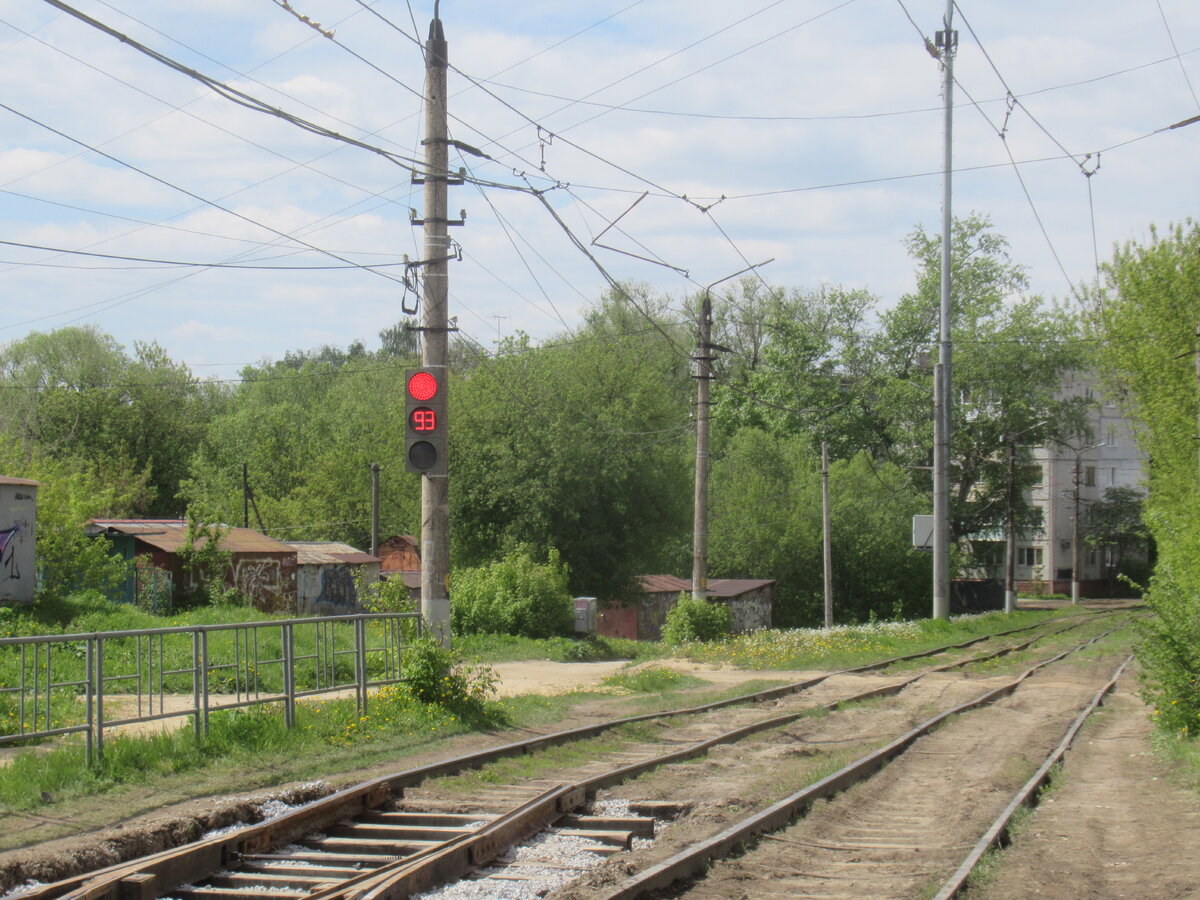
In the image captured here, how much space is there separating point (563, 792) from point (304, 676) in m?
5.04

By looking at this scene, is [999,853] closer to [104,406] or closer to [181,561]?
[181,561]

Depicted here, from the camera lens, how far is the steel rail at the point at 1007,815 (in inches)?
264

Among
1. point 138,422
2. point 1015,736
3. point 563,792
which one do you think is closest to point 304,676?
point 563,792

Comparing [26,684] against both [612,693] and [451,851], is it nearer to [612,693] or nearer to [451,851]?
[451,851]

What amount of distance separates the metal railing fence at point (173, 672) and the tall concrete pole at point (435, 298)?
0.71m

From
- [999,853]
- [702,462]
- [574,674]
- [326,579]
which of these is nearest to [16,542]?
[574,674]

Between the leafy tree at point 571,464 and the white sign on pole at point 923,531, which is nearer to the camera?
the white sign on pole at point 923,531

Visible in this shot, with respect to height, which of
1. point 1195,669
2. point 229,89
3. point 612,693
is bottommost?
point 612,693

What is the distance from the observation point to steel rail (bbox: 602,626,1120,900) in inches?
253

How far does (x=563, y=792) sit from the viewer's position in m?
8.55

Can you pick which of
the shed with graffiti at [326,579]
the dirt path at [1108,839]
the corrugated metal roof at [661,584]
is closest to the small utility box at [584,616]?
the shed with graffiti at [326,579]

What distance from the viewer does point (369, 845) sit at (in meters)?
7.48

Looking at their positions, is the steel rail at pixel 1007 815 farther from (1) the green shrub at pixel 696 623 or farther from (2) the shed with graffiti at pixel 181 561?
(2) the shed with graffiti at pixel 181 561

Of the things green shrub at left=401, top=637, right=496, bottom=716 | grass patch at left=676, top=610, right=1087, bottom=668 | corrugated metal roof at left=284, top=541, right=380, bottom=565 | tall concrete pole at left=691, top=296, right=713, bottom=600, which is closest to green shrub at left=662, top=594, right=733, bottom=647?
grass patch at left=676, top=610, right=1087, bottom=668
